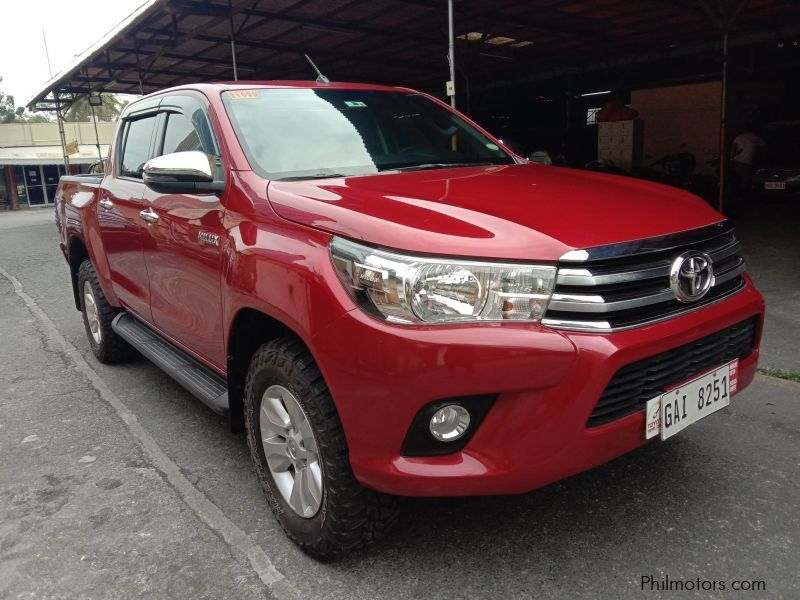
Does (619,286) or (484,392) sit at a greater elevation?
(619,286)

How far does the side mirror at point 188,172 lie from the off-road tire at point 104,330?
2021 millimetres

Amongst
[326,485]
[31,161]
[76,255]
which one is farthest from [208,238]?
[31,161]

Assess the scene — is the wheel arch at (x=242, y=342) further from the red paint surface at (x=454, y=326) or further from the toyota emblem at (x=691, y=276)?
the toyota emblem at (x=691, y=276)

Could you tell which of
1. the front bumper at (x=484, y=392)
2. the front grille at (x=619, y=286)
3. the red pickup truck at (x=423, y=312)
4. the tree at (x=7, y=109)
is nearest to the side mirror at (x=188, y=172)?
the red pickup truck at (x=423, y=312)

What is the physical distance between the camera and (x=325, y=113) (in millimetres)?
3148

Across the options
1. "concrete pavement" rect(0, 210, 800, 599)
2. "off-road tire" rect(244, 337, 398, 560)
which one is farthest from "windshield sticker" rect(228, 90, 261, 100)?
"concrete pavement" rect(0, 210, 800, 599)

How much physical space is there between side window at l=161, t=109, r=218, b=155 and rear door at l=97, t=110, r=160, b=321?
11.4 inches

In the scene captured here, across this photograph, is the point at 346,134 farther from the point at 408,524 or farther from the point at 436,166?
the point at 408,524

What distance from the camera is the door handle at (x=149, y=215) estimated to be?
3.36 m

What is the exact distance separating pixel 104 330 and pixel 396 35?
34.7ft

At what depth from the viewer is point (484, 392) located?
1.88 m

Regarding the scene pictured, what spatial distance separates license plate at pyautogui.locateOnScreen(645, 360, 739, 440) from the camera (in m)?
2.13

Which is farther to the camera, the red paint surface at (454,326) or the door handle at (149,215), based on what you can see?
the door handle at (149,215)

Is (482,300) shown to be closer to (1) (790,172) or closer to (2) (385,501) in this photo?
(2) (385,501)
